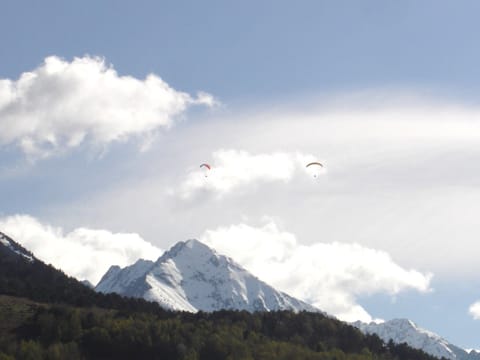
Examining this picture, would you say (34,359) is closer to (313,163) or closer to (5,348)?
(5,348)

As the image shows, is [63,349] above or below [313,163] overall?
below

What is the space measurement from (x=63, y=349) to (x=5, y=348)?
13.9 meters

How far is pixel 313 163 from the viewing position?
183 meters

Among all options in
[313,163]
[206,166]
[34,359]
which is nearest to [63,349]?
[34,359]

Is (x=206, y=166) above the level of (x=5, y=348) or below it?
above

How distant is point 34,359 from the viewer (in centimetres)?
18600

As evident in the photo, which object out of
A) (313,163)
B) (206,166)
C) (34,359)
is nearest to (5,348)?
(34,359)

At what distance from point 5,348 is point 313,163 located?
288ft

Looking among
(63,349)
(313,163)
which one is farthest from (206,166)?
(63,349)

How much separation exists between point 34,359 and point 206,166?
60495mm

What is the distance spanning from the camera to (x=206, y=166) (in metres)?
194

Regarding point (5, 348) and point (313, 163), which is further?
point (5, 348)

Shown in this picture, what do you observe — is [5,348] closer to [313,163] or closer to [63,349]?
[63,349]

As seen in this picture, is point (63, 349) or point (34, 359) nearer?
point (34, 359)
